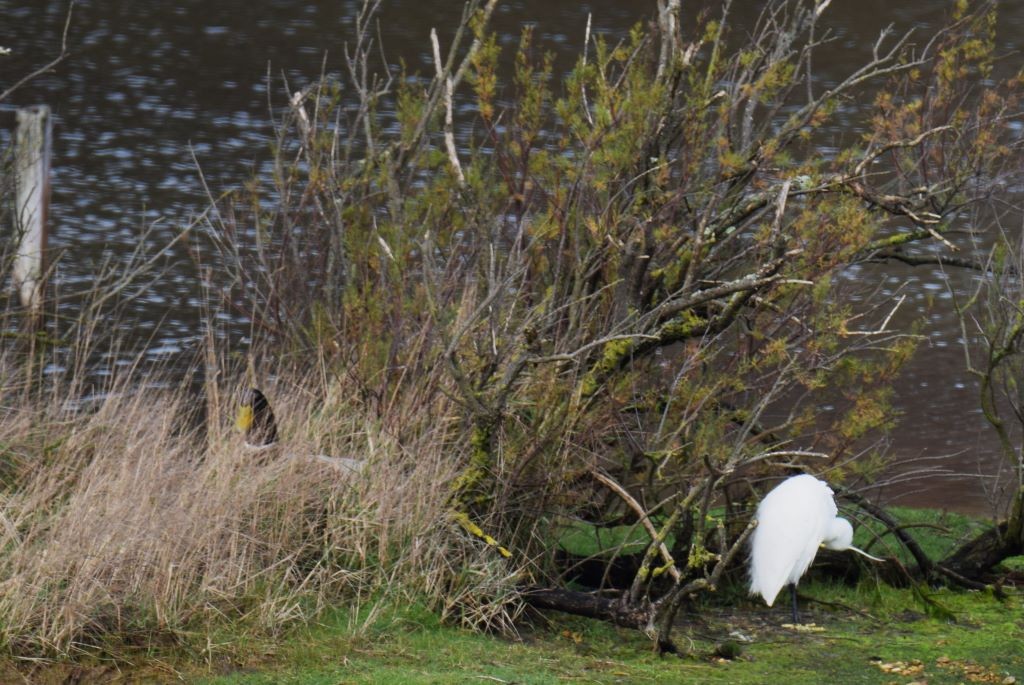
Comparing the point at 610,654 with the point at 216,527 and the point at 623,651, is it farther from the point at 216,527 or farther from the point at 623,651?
the point at 216,527

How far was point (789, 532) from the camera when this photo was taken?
5.50 m

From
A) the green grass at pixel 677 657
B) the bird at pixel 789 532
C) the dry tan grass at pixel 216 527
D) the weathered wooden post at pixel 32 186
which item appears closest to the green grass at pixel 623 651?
the green grass at pixel 677 657

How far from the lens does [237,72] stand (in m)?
15.0

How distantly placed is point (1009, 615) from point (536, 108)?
112 inches

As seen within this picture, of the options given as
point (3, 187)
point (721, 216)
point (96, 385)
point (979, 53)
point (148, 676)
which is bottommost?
point (96, 385)

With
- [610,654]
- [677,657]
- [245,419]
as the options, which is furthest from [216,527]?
[677,657]

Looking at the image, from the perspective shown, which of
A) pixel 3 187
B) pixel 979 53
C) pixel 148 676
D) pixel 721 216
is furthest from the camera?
pixel 3 187

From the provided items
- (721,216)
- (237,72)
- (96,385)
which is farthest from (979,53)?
(237,72)

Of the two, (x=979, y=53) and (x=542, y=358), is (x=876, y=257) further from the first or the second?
(x=542, y=358)

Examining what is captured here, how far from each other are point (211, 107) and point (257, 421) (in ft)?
28.2

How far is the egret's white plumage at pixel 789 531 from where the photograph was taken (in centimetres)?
550

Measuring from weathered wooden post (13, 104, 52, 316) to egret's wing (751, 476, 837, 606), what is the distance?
12.9 feet

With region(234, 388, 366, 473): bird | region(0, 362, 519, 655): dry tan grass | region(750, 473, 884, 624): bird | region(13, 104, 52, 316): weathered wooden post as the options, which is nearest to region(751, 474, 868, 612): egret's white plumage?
region(750, 473, 884, 624): bird

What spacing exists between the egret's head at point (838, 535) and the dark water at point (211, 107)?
8.32 feet
